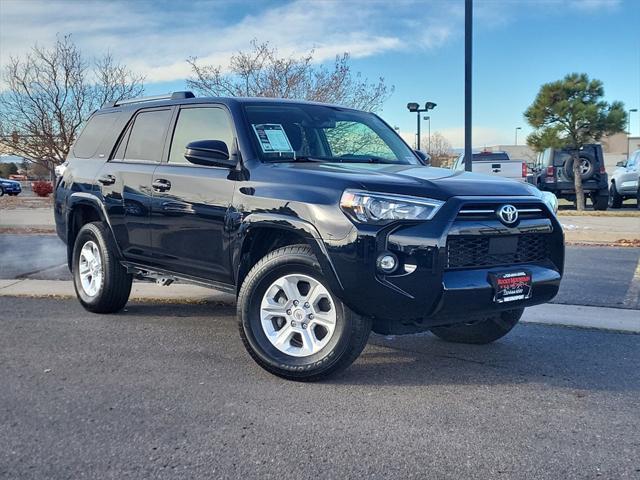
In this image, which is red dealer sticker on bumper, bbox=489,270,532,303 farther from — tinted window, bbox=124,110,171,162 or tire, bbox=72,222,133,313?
tire, bbox=72,222,133,313

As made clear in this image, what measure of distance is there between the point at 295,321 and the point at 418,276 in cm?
90

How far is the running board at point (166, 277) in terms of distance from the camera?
4945mm

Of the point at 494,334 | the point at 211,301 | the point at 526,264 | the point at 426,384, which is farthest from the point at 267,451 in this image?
the point at 211,301

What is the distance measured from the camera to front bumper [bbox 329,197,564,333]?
151 inches

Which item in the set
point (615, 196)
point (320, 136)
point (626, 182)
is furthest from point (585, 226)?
point (320, 136)

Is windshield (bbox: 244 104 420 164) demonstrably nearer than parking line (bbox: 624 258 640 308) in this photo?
Yes

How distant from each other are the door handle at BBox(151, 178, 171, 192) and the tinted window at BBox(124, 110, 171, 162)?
10.9 inches

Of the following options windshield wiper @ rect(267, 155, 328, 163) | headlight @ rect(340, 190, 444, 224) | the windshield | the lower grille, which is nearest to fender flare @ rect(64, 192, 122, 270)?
the windshield

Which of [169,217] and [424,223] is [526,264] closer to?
[424,223]

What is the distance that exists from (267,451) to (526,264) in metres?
2.18

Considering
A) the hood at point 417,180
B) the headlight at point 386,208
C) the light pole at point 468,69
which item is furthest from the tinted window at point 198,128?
the light pole at point 468,69

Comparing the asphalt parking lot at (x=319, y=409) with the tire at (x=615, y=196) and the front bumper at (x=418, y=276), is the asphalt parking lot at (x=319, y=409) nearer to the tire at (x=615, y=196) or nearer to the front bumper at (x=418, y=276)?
the front bumper at (x=418, y=276)

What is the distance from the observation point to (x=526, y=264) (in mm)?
4383

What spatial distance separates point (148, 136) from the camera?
5.77 m
